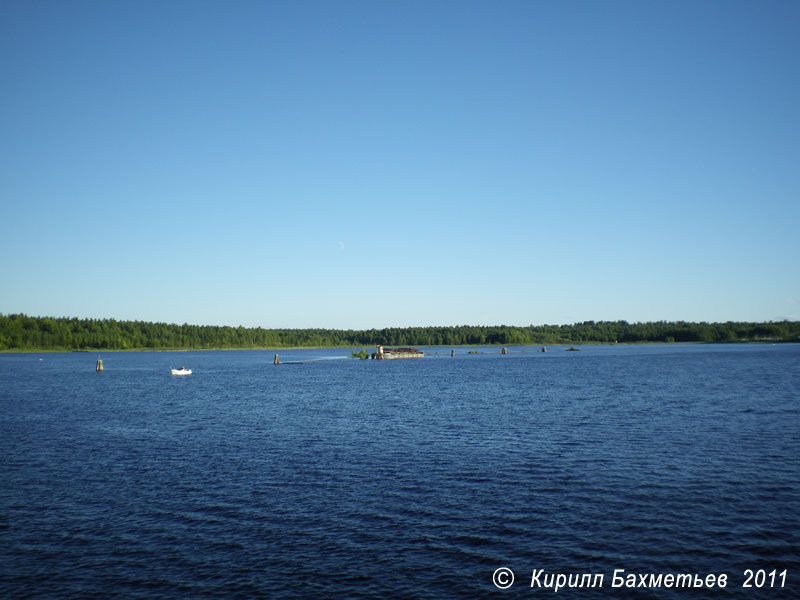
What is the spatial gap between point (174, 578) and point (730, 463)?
35.5 meters

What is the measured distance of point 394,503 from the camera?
30.0 m

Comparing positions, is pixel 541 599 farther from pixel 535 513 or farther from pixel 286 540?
pixel 286 540

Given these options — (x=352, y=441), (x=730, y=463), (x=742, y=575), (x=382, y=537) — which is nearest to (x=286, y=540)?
(x=382, y=537)

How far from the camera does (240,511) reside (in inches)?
1142

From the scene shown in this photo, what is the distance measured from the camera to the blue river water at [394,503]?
2150 centimetres
